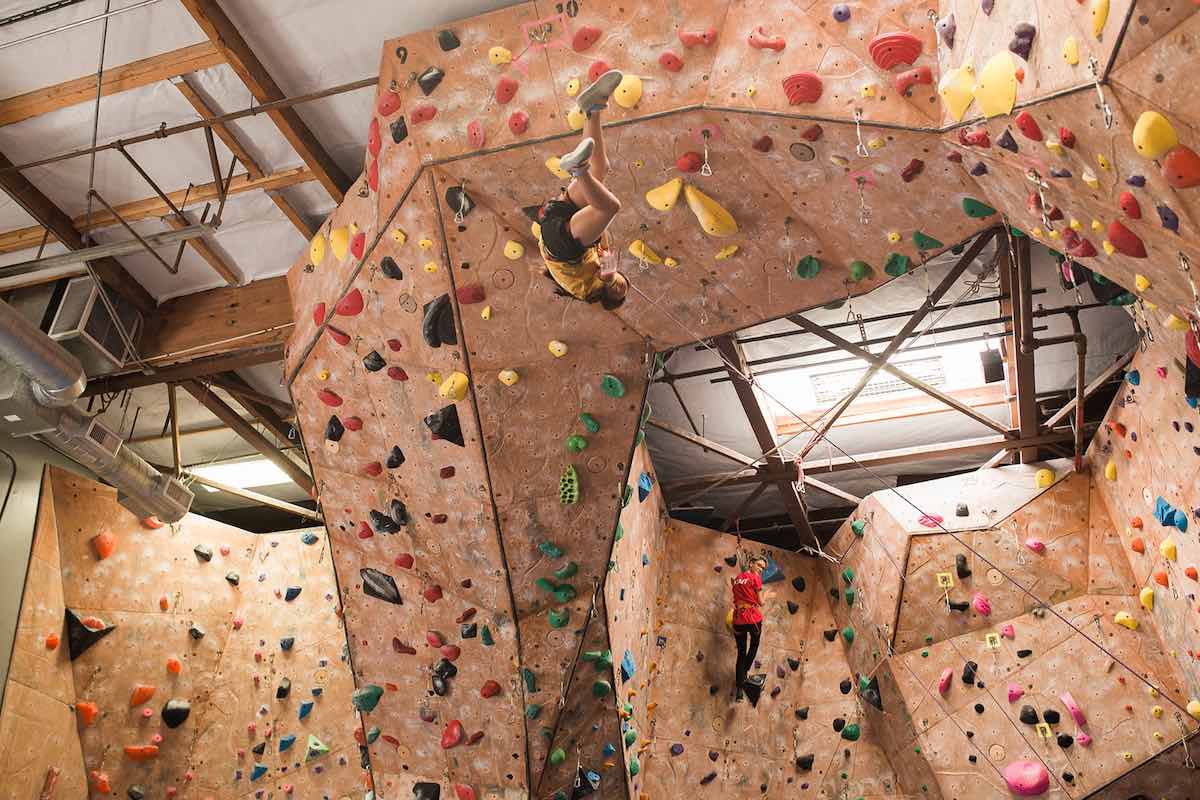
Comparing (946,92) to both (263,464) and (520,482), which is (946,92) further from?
(263,464)

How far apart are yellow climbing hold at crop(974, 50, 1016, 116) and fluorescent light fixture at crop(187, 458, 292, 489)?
258 inches

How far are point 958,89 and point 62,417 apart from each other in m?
5.07

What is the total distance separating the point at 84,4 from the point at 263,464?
459 cm

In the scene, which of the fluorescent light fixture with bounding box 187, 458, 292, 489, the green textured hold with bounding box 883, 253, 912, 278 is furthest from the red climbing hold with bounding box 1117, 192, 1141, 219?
the fluorescent light fixture with bounding box 187, 458, 292, 489

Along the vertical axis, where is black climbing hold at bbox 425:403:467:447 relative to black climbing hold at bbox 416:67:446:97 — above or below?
below

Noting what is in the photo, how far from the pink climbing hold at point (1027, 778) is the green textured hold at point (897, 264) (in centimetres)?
305

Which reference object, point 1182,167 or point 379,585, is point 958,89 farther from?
point 379,585

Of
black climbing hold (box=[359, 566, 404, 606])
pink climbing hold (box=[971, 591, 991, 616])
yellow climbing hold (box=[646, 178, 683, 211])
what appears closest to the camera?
yellow climbing hold (box=[646, 178, 683, 211])

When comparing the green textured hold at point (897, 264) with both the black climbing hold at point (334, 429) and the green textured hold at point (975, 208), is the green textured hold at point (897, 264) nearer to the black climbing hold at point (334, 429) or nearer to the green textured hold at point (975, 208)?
the green textured hold at point (975, 208)

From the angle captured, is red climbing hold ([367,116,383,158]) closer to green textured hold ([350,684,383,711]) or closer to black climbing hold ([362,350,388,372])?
black climbing hold ([362,350,388,372])

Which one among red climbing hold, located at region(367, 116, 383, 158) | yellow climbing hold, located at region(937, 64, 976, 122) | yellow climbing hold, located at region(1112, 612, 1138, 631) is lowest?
yellow climbing hold, located at region(1112, 612, 1138, 631)

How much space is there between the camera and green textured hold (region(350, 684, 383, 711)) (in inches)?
207

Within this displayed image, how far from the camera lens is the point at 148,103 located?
4906mm

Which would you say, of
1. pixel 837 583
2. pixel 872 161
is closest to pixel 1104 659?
pixel 837 583
